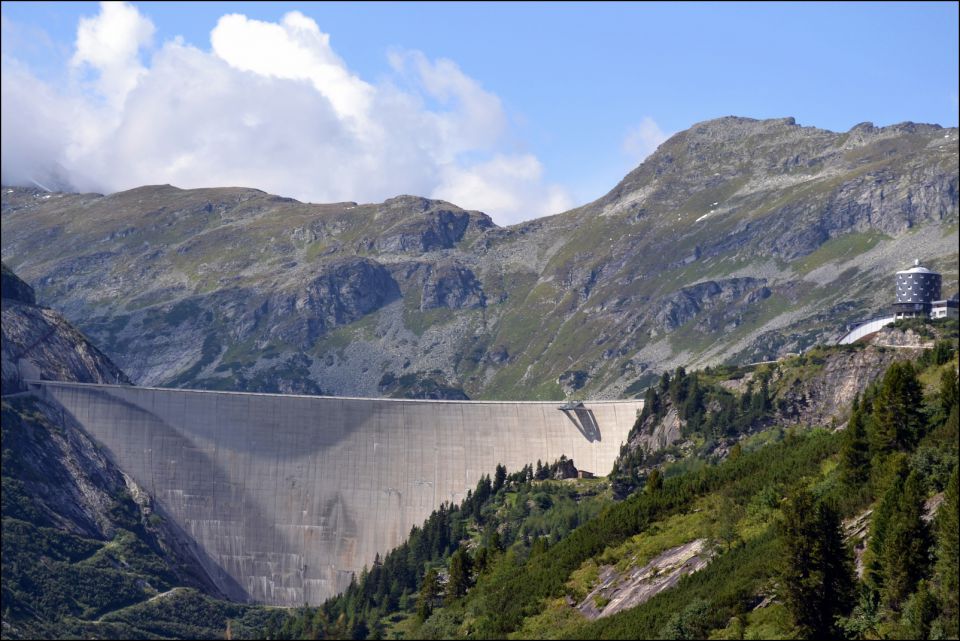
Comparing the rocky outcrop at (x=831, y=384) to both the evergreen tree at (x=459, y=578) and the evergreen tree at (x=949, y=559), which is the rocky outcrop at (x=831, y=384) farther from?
the evergreen tree at (x=949, y=559)

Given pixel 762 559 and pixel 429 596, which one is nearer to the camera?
pixel 762 559

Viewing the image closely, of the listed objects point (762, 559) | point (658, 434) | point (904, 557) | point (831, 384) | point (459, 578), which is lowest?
point (459, 578)

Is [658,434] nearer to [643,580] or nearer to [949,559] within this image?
[643,580]

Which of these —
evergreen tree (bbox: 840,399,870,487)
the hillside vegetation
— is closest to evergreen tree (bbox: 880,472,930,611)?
the hillside vegetation

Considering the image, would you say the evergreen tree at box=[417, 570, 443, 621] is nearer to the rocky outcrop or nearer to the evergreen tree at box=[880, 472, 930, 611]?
the evergreen tree at box=[880, 472, 930, 611]

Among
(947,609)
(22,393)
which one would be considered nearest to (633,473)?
(22,393)

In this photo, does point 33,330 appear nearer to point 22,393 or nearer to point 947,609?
point 22,393

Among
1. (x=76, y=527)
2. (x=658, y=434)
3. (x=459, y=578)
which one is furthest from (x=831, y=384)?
(x=76, y=527)
